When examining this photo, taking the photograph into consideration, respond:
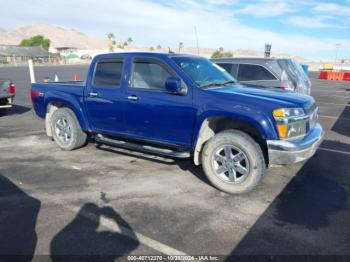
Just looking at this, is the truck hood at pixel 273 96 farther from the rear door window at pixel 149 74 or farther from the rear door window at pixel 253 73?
the rear door window at pixel 253 73

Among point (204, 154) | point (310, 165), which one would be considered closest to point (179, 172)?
point (204, 154)

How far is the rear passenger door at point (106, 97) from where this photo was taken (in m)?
5.72

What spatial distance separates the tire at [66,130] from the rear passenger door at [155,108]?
4.67ft

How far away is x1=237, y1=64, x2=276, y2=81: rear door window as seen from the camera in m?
8.52

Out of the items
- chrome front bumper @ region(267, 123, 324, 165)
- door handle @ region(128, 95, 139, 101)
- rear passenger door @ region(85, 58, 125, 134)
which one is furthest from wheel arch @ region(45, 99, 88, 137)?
chrome front bumper @ region(267, 123, 324, 165)

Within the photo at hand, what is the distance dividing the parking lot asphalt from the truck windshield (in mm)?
1495

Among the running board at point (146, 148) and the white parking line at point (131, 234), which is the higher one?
the running board at point (146, 148)

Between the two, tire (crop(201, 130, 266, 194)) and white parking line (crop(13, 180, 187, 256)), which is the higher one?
tire (crop(201, 130, 266, 194))

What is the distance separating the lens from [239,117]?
15.0 ft

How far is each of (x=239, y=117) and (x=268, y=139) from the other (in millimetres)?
477

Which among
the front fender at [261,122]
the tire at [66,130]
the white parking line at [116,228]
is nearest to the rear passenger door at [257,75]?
the front fender at [261,122]

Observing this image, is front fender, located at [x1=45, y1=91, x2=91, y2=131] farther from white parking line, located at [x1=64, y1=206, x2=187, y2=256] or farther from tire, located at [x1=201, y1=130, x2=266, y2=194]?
tire, located at [x1=201, y1=130, x2=266, y2=194]

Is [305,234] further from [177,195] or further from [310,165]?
[310,165]

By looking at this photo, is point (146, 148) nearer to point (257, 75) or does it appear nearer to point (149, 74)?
point (149, 74)
